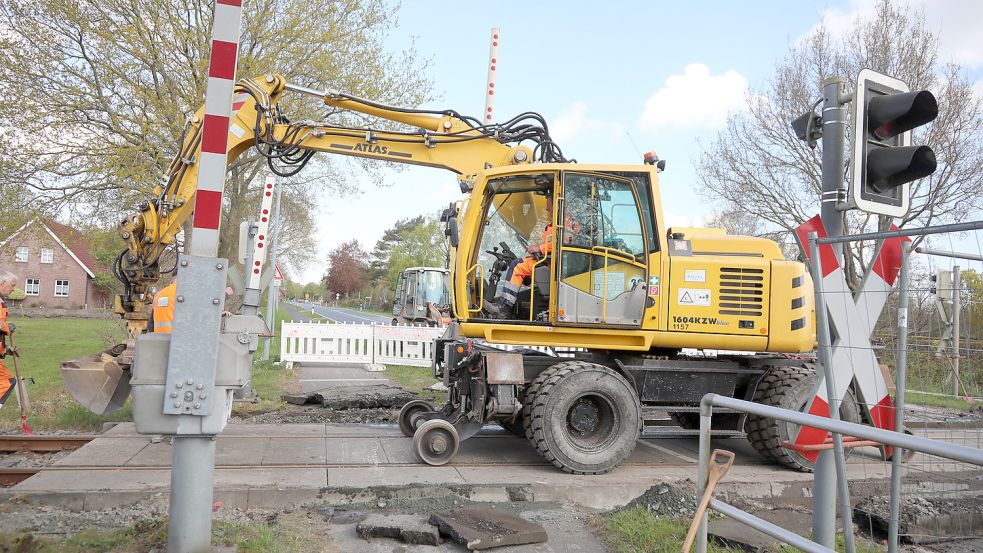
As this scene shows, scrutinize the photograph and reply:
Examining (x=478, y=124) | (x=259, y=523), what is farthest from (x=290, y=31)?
(x=259, y=523)

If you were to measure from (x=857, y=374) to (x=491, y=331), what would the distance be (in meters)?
3.77

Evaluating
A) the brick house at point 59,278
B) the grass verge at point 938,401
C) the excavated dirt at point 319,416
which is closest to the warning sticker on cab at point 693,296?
the grass verge at point 938,401

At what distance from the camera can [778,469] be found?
746cm

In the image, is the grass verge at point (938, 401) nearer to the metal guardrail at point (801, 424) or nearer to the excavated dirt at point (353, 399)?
the metal guardrail at point (801, 424)

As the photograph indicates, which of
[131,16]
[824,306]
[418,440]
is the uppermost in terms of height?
[131,16]

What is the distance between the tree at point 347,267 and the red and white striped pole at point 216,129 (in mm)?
87457

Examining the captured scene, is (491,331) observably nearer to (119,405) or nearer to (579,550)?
(579,550)

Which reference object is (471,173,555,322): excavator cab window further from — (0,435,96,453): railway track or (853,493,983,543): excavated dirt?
(0,435,96,453): railway track

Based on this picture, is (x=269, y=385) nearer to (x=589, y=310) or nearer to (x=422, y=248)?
(x=589, y=310)

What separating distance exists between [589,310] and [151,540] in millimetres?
4510

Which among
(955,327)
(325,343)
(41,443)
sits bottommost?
(41,443)

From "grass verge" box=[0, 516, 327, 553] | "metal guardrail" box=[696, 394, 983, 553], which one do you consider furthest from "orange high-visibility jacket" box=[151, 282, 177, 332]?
"metal guardrail" box=[696, 394, 983, 553]

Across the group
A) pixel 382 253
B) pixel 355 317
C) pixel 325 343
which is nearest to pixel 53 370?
pixel 325 343

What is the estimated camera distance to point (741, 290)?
7129 mm
